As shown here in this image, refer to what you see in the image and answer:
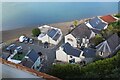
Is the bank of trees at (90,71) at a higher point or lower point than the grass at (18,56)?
higher

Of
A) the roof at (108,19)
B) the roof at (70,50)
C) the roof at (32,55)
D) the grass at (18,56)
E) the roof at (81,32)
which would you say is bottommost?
the grass at (18,56)

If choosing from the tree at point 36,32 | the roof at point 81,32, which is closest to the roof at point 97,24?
the roof at point 81,32

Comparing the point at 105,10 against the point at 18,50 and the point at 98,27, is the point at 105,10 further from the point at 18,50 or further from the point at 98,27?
the point at 18,50

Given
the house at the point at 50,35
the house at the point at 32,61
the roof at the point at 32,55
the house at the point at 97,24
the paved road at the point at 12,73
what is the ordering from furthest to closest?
1. the house at the point at 97,24
2. the house at the point at 50,35
3. the roof at the point at 32,55
4. the house at the point at 32,61
5. the paved road at the point at 12,73

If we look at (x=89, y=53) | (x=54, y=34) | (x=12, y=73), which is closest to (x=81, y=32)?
(x=54, y=34)

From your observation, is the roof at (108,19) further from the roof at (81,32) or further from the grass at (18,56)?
the grass at (18,56)

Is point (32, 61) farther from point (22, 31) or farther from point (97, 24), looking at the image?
point (97, 24)

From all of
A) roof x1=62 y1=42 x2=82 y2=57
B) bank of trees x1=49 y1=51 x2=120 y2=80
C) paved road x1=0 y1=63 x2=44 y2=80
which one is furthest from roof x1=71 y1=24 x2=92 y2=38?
paved road x1=0 y1=63 x2=44 y2=80

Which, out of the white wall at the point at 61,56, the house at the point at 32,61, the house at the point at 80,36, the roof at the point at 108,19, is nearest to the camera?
the house at the point at 32,61
